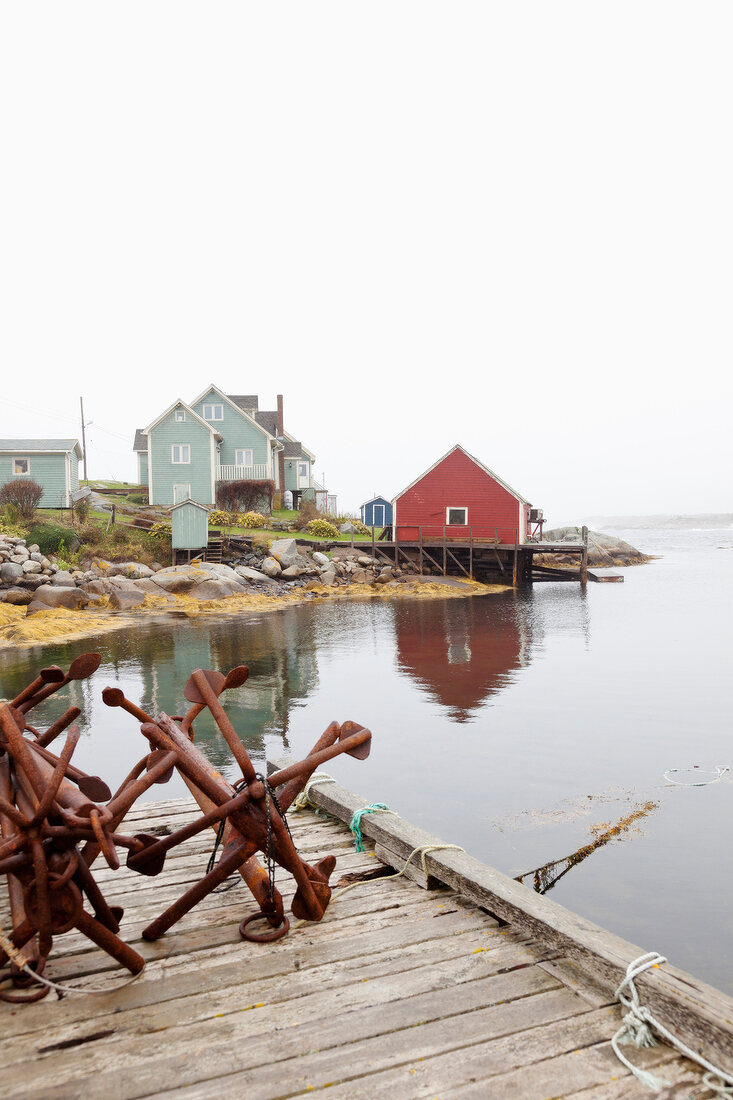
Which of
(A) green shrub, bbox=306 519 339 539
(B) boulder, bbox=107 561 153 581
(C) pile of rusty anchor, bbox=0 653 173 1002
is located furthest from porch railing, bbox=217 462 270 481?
(C) pile of rusty anchor, bbox=0 653 173 1002

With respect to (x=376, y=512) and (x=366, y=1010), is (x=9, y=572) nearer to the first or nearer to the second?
(x=366, y=1010)

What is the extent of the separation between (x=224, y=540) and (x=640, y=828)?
2856 centimetres

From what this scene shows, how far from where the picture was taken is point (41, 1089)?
2340mm

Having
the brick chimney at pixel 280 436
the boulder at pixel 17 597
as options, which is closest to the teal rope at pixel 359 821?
the boulder at pixel 17 597

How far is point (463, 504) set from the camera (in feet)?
133

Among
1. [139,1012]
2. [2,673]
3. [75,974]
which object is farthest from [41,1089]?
[2,673]

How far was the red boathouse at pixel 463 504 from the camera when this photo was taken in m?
40.1

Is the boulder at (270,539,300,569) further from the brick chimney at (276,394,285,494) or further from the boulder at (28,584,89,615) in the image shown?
the brick chimney at (276,394,285,494)

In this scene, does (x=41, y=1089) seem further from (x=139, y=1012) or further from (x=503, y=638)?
(x=503, y=638)

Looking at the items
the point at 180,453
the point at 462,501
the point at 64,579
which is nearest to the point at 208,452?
the point at 180,453

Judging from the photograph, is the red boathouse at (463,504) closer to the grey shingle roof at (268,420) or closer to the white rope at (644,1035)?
the grey shingle roof at (268,420)

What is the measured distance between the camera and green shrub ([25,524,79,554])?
2939cm

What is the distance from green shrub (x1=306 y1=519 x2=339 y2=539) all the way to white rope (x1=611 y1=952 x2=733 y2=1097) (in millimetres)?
38196

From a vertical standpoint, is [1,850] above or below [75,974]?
above
